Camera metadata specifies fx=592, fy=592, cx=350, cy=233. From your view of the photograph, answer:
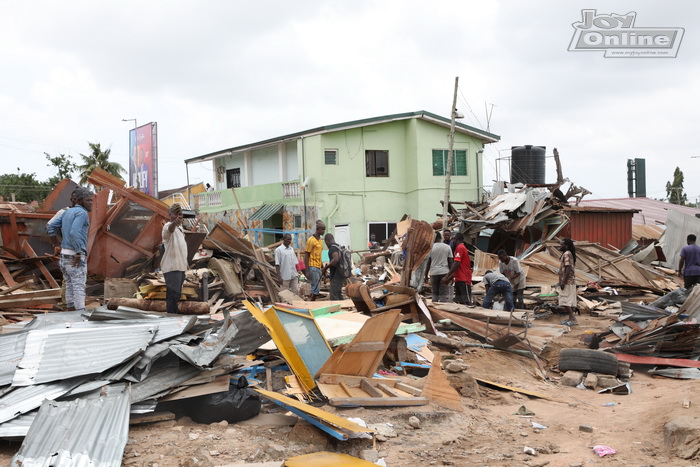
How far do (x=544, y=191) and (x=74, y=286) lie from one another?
1500 cm

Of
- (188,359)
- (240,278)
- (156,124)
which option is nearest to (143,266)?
(240,278)

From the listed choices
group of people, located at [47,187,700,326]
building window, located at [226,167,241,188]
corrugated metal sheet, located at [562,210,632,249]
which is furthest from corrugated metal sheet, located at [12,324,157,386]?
building window, located at [226,167,241,188]

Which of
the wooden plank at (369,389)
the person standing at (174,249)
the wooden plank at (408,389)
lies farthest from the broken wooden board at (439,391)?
the person standing at (174,249)

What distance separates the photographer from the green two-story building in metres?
26.0

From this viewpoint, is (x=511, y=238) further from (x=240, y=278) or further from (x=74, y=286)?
(x=74, y=286)

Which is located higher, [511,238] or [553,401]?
[511,238]

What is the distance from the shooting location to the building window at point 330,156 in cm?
2603

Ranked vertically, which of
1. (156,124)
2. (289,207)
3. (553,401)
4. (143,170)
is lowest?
(553,401)

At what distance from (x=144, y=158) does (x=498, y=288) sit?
2041 cm

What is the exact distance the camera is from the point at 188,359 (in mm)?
5090

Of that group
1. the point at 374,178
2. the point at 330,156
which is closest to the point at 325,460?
the point at 330,156

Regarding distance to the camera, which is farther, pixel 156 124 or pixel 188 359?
pixel 156 124

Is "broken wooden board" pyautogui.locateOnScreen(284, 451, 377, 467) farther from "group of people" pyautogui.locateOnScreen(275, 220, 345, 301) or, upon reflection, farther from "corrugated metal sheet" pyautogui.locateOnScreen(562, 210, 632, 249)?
"corrugated metal sheet" pyautogui.locateOnScreen(562, 210, 632, 249)

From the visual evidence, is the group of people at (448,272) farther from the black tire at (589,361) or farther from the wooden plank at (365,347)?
the wooden plank at (365,347)
